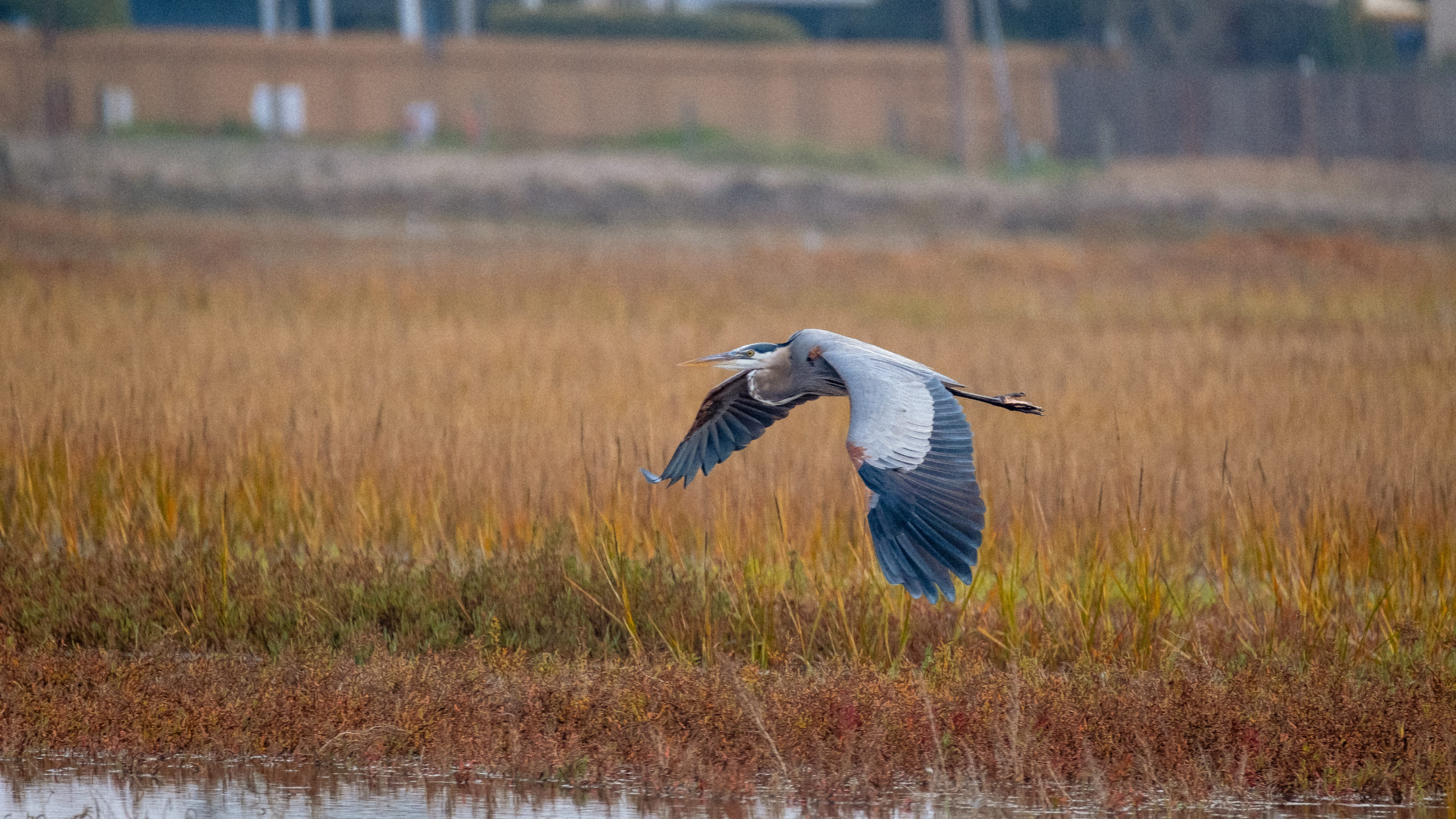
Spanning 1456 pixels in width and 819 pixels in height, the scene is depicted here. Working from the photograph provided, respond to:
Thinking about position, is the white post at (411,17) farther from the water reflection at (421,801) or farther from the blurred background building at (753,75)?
the water reflection at (421,801)

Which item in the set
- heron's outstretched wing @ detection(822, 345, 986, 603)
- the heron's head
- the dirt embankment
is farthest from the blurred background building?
heron's outstretched wing @ detection(822, 345, 986, 603)

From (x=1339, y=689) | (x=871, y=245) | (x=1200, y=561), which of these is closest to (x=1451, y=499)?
(x=1200, y=561)

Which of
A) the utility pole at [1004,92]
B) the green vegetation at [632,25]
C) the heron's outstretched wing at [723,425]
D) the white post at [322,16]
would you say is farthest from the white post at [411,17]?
the heron's outstretched wing at [723,425]

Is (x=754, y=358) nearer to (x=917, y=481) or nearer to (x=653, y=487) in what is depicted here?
(x=917, y=481)

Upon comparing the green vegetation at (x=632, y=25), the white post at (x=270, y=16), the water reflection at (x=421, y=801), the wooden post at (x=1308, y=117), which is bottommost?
the water reflection at (x=421, y=801)

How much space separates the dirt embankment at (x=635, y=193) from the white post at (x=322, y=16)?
302 inches

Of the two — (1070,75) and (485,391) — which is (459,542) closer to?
(485,391)

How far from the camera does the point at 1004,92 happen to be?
31.7 m

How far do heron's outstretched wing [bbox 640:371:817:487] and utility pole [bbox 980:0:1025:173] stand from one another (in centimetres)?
2494

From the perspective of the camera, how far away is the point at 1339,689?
5082 millimetres

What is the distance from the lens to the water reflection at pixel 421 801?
4.52m

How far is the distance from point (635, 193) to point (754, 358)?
20.6 meters

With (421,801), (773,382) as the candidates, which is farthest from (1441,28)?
(421,801)

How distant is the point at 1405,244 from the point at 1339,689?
61.1 ft
